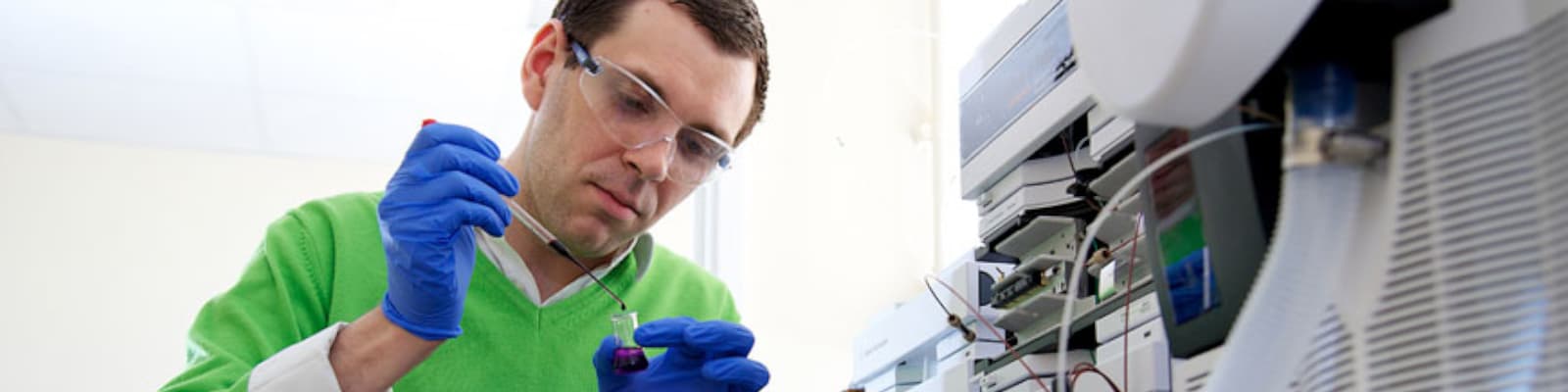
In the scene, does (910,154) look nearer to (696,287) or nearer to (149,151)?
(696,287)

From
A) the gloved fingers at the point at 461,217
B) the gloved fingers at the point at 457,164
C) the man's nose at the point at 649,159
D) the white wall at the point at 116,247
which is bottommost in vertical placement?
the gloved fingers at the point at 461,217

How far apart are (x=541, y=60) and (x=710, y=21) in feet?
0.77

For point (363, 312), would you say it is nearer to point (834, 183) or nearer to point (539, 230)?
point (539, 230)

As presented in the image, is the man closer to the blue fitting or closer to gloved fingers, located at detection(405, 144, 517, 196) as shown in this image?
gloved fingers, located at detection(405, 144, 517, 196)

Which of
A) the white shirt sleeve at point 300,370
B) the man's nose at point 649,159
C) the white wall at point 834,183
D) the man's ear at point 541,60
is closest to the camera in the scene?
the white shirt sleeve at point 300,370

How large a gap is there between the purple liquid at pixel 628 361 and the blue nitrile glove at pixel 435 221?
17 centimetres

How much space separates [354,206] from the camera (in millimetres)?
1663

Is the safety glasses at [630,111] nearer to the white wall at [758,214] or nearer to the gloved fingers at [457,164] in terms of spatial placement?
the gloved fingers at [457,164]

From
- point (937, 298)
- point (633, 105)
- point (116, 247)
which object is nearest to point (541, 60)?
point (633, 105)

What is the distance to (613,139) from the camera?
1.53m

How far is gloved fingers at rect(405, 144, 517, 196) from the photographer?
1.36 metres

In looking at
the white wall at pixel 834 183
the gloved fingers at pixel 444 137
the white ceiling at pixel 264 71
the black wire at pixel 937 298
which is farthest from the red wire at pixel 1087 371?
the white ceiling at pixel 264 71

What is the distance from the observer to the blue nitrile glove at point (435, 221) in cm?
129

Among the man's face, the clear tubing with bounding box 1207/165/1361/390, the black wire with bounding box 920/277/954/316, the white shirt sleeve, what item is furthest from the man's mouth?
the clear tubing with bounding box 1207/165/1361/390
